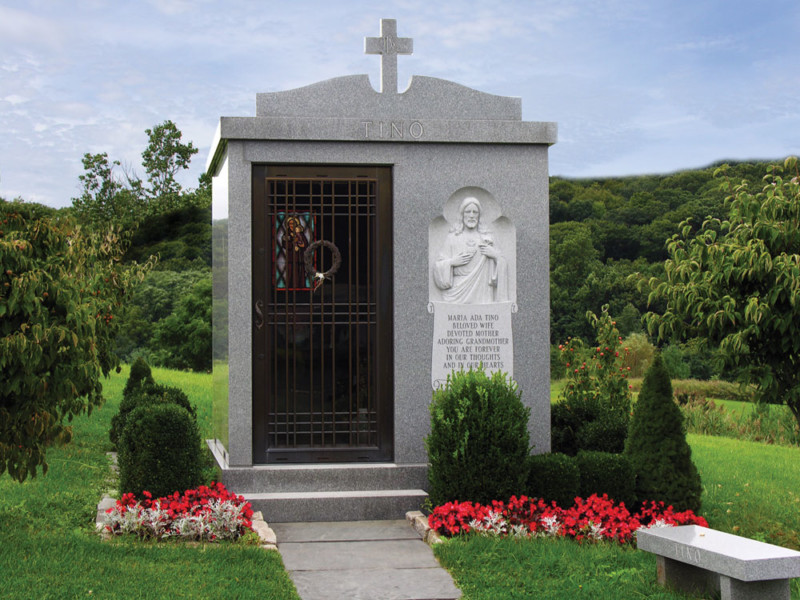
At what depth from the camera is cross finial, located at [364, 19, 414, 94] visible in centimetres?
803

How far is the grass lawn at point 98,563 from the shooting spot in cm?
519

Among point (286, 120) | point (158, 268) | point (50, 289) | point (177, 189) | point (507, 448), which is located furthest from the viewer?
point (177, 189)

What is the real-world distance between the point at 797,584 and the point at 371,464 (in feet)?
11.7

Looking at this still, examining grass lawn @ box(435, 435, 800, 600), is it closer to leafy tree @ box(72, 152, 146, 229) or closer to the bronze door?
the bronze door

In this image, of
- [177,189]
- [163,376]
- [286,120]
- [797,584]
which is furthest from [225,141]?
[177,189]

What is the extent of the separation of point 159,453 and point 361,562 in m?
1.88

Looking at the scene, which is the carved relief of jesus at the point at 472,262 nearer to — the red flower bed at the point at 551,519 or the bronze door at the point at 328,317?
the bronze door at the point at 328,317

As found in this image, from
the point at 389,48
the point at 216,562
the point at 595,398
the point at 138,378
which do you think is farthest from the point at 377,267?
the point at 138,378

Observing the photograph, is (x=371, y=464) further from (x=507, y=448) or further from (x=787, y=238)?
(x=787, y=238)

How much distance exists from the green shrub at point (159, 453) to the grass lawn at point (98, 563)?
545mm

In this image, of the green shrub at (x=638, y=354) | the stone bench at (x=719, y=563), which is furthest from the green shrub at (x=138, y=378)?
the green shrub at (x=638, y=354)

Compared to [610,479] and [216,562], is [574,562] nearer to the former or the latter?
[610,479]

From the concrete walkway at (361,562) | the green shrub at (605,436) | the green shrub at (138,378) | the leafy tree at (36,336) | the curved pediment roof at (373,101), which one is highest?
the curved pediment roof at (373,101)

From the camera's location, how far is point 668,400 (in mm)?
7172
